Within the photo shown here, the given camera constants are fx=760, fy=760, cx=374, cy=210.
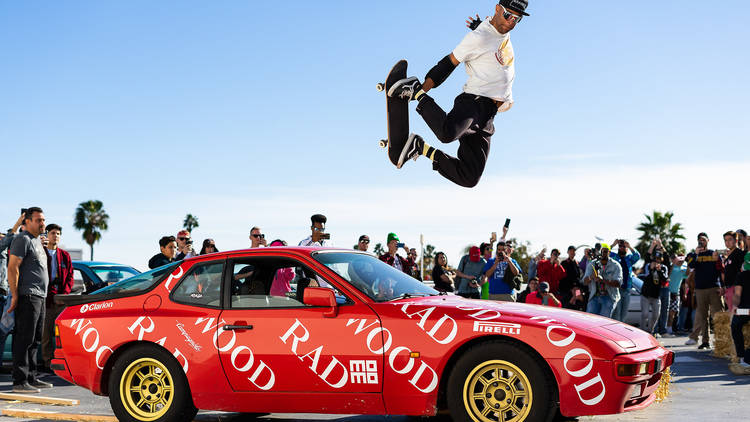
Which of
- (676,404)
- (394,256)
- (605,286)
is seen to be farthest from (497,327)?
(605,286)

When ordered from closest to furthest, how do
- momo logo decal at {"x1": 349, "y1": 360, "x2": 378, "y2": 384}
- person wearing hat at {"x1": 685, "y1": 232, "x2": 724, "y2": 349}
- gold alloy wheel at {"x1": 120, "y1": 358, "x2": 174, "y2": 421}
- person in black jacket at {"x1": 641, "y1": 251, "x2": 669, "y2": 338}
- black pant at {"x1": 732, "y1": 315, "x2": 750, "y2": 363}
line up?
momo logo decal at {"x1": 349, "y1": 360, "x2": 378, "y2": 384}
gold alloy wheel at {"x1": 120, "y1": 358, "x2": 174, "y2": 421}
black pant at {"x1": 732, "y1": 315, "x2": 750, "y2": 363}
person wearing hat at {"x1": 685, "y1": 232, "x2": 724, "y2": 349}
person in black jacket at {"x1": 641, "y1": 251, "x2": 669, "y2": 338}

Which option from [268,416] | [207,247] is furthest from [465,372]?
[207,247]

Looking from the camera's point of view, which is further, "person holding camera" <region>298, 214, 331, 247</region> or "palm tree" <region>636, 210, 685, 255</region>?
"palm tree" <region>636, 210, 685, 255</region>

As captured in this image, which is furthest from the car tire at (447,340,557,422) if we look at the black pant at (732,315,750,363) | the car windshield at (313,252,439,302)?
the black pant at (732,315,750,363)

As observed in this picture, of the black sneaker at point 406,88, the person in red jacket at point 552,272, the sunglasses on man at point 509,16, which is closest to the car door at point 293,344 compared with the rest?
the black sneaker at point 406,88

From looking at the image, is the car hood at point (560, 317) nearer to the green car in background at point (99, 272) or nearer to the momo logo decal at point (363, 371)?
the momo logo decal at point (363, 371)

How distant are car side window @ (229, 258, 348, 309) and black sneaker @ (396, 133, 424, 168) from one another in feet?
4.18

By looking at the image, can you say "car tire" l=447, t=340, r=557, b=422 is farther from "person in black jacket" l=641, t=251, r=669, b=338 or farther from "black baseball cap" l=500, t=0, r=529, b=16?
"person in black jacket" l=641, t=251, r=669, b=338

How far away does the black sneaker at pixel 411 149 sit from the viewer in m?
6.64

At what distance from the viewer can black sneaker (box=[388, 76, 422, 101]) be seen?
659cm

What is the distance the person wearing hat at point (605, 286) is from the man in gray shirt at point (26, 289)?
870 centimetres

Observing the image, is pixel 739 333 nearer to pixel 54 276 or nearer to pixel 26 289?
pixel 26 289

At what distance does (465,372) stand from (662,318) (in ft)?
39.7

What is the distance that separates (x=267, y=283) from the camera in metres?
6.57
